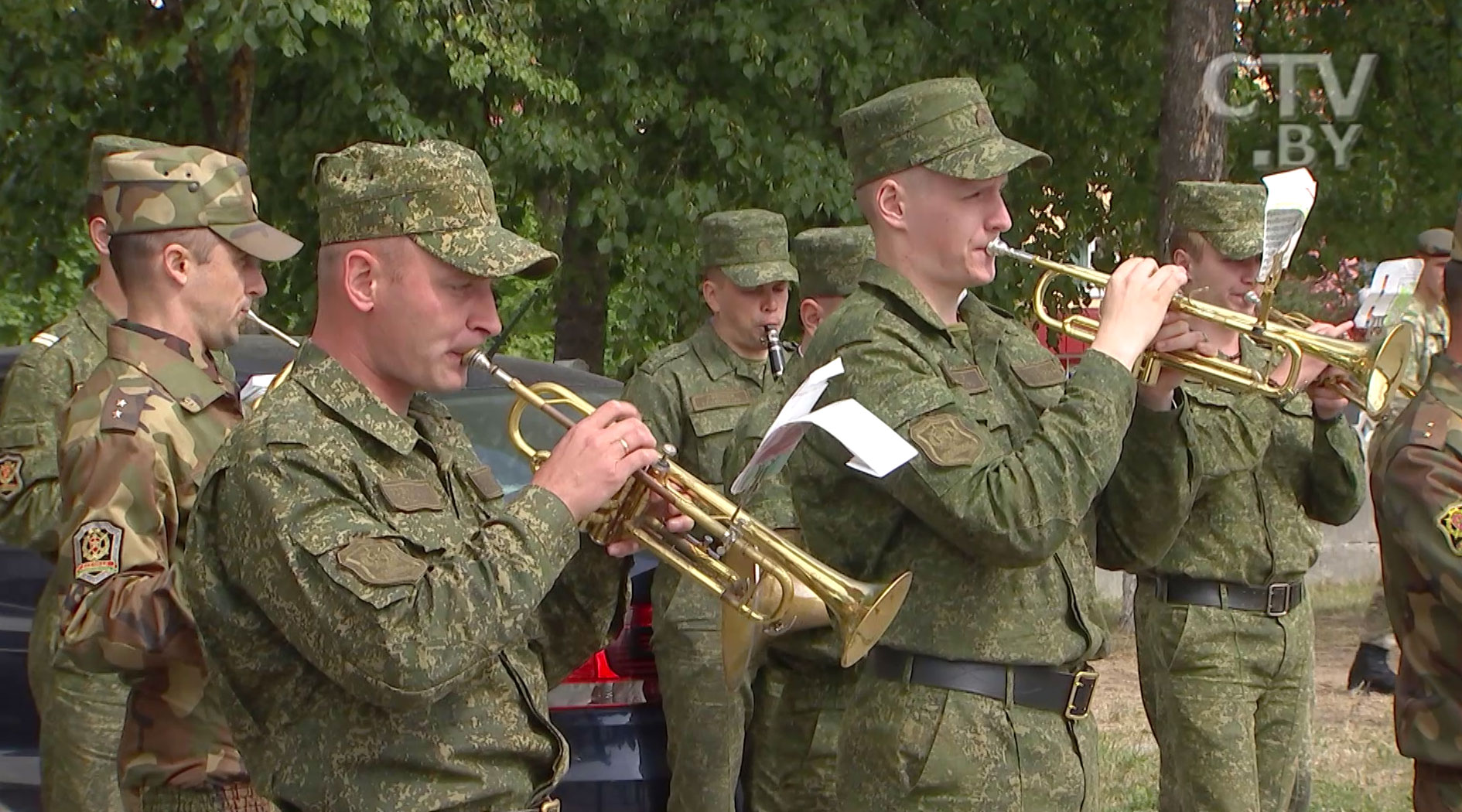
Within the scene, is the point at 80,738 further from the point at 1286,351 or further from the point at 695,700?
the point at 1286,351

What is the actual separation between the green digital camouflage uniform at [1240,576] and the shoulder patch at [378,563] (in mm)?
3120

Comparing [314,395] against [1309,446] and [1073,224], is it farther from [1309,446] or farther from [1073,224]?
[1073,224]

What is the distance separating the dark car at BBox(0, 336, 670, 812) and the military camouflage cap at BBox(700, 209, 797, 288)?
0.60 metres

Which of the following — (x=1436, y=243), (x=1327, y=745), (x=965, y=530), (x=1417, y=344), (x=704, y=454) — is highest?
(x=965, y=530)

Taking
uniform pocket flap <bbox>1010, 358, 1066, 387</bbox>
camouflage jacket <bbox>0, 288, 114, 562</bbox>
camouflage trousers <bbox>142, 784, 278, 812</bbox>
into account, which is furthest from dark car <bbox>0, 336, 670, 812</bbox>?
uniform pocket flap <bbox>1010, 358, 1066, 387</bbox>

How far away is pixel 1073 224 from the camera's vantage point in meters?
11.5

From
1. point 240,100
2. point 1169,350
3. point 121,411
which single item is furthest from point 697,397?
point 240,100

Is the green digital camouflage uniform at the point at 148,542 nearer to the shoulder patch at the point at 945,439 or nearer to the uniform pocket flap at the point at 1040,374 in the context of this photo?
the shoulder patch at the point at 945,439

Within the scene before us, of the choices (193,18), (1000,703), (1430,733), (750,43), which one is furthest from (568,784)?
(750,43)

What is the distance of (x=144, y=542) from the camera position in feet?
12.1

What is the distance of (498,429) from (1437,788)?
3136 mm

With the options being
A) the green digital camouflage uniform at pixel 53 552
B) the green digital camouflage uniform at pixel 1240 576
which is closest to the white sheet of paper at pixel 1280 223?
the green digital camouflage uniform at pixel 1240 576

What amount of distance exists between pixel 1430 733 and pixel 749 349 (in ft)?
11.4

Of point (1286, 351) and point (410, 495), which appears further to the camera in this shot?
point (1286, 351)
